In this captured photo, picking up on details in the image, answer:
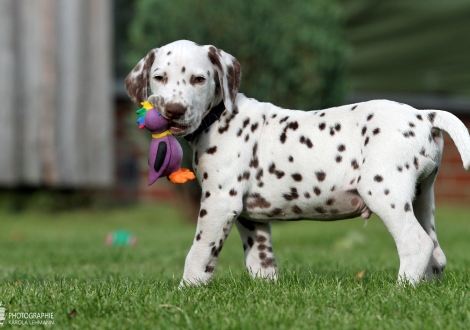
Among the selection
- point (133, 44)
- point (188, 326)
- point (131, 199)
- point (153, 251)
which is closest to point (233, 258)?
point (153, 251)

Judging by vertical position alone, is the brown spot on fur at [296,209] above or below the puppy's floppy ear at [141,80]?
below

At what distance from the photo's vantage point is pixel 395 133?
4.34 m

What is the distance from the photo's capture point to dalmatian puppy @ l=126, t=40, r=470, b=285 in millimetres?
4285

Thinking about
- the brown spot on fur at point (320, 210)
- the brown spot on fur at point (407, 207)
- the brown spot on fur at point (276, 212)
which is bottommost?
the brown spot on fur at point (276, 212)

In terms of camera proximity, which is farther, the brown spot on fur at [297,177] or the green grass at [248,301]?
the brown spot on fur at [297,177]

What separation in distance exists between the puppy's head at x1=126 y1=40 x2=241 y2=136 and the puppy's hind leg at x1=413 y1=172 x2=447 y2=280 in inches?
57.7

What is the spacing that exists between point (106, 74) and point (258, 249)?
10.4 m

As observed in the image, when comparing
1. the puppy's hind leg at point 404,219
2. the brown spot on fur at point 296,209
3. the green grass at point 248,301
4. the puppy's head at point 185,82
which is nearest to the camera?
the green grass at point 248,301

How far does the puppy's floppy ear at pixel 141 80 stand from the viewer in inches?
197

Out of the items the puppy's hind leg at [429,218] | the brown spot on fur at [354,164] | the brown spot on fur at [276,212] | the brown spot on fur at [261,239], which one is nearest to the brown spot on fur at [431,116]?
the puppy's hind leg at [429,218]

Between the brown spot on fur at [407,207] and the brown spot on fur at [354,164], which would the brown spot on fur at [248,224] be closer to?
the brown spot on fur at [354,164]

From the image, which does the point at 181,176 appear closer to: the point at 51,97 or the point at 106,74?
the point at 51,97

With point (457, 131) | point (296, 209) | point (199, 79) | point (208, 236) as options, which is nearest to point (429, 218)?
point (457, 131)

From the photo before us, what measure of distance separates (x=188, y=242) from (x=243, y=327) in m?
6.73
